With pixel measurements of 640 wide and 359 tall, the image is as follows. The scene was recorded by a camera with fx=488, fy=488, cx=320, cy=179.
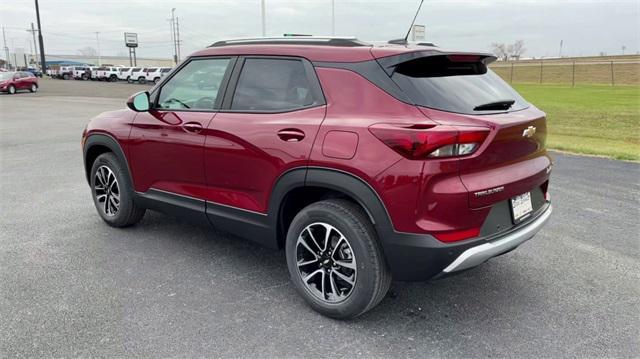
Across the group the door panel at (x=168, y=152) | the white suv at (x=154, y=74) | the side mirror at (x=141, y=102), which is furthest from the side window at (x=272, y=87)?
the white suv at (x=154, y=74)

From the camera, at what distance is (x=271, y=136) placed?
10.8ft

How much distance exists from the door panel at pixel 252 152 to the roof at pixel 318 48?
394 mm

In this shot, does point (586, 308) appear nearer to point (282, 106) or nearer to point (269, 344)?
point (269, 344)

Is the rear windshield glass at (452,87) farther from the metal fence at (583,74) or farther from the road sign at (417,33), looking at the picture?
the metal fence at (583,74)

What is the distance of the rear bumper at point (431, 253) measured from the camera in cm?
275

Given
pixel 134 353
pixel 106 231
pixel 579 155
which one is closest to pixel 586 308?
pixel 134 353

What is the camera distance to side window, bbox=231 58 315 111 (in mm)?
3293

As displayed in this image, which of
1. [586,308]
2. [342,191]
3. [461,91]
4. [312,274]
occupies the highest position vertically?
[461,91]

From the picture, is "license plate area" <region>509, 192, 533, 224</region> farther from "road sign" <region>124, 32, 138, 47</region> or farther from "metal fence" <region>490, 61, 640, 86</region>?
"road sign" <region>124, 32, 138, 47</region>

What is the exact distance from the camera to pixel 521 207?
312 cm

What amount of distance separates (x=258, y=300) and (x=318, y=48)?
1.78 m

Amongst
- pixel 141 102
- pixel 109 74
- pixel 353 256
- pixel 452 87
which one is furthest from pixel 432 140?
pixel 109 74

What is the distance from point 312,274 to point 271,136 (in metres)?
0.97

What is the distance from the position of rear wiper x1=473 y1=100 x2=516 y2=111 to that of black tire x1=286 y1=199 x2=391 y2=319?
0.97 metres
